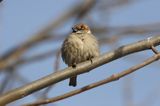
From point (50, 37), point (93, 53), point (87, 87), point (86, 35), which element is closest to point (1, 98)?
point (87, 87)

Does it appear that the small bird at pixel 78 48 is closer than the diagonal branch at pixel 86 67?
No

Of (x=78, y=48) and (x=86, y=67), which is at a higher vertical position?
(x=78, y=48)

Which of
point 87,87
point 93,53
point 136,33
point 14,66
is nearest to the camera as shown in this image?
point 87,87

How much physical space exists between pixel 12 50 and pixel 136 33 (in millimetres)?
602

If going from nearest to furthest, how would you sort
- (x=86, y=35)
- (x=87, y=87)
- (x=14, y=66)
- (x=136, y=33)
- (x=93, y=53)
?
(x=87, y=87) → (x=14, y=66) → (x=136, y=33) → (x=93, y=53) → (x=86, y=35)

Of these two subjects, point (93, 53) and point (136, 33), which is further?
point (93, 53)

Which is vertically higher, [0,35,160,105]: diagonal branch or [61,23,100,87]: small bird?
[61,23,100,87]: small bird

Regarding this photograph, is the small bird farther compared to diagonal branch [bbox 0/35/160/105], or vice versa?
the small bird

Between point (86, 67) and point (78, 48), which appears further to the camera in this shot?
point (78, 48)

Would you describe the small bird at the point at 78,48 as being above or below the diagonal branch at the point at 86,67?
above

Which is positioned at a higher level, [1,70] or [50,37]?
[50,37]

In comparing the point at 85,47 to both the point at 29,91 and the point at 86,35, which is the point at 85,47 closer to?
the point at 86,35

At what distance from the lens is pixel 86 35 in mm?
3986

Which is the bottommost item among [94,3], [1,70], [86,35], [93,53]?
[1,70]
